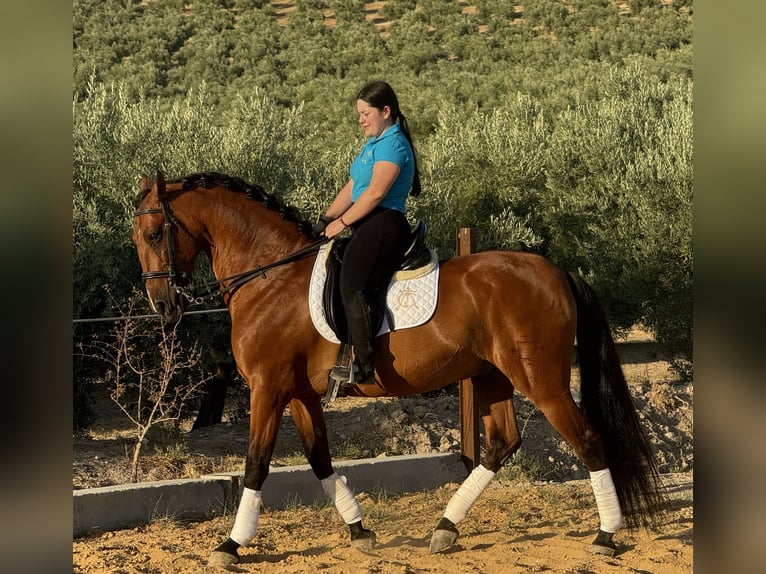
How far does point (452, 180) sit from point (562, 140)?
2.43 metres

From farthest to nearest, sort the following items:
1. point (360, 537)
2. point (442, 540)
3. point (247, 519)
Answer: point (360, 537) → point (442, 540) → point (247, 519)

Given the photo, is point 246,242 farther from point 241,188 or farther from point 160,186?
point 160,186

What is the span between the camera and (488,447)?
6211mm

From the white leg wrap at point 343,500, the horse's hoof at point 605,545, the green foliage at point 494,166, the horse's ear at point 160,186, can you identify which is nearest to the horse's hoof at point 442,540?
the white leg wrap at point 343,500

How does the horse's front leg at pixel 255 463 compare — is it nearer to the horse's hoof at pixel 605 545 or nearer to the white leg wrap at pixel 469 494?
the white leg wrap at pixel 469 494

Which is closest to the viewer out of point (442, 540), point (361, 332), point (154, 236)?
point (361, 332)

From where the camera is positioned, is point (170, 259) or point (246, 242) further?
point (246, 242)

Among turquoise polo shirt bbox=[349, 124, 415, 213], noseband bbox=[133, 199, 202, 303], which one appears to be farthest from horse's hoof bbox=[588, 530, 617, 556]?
noseband bbox=[133, 199, 202, 303]

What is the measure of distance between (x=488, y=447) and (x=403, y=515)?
50.4 inches

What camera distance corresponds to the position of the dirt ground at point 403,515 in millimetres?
5750

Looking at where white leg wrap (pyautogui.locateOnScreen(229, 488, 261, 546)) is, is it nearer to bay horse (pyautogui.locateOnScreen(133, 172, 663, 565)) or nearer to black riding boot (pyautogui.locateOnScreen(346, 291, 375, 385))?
bay horse (pyautogui.locateOnScreen(133, 172, 663, 565))

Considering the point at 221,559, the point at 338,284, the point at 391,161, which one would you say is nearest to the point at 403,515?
the point at 221,559

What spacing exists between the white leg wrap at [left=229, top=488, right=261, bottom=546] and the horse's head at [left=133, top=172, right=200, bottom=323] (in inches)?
45.4
